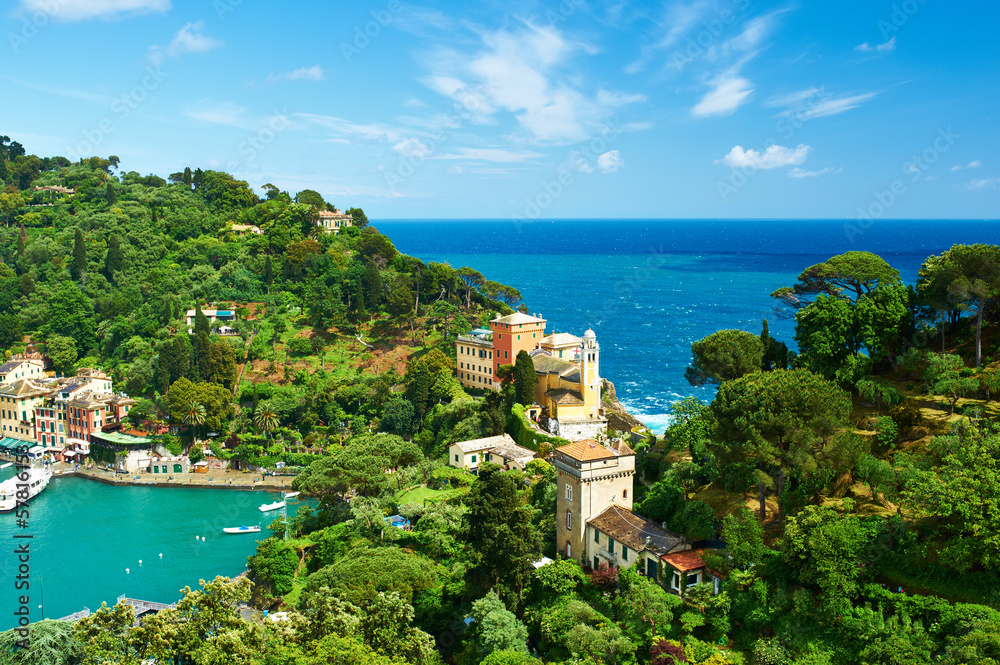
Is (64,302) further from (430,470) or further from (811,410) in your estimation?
(811,410)

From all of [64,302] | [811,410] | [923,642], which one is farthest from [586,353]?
[64,302]

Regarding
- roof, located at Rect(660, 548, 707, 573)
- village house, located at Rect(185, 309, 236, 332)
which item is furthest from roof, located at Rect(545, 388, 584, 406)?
village house, located at Rect(185, 309, 236, 332)

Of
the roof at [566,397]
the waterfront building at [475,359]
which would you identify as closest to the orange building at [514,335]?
the waterfront building at [475,359]

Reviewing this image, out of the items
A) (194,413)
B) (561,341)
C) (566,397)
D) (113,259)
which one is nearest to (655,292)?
(561,341)

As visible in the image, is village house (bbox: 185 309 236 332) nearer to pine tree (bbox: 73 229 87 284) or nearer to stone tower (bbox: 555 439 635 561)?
pine tree (bbox: 73 229 87 284)

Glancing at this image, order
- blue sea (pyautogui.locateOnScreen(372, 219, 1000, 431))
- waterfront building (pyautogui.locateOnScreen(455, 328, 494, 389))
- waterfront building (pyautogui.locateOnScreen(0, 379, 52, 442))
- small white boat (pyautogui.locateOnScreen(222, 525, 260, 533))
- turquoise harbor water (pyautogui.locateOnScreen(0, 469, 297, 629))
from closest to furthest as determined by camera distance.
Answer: turquoise harbor water (pyautogui.locateOnScreen(0, 469, 297, 629)) < small white boat (pyautogui.locateOnScreen(222, 525, 260, 533)) < waterfront building (pyautogui.locateOnScreen(455, 328, 494, 389)) < waterfront building (pyautogui.locateOnScreen(0, 379, 52, 442)) < blue sea (pyautogui.locateOnScreen(372, 219, 1000, 431))

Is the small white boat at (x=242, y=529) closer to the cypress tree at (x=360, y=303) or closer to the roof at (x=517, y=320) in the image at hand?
the roof at (x=517, y=320)
